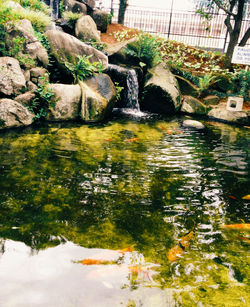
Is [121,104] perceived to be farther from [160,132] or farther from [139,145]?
[139,145]

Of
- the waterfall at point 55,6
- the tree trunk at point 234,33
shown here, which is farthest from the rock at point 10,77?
the tree trunk at point 234,33

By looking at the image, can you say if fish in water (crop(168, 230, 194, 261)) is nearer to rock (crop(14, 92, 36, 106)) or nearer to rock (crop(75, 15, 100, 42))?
rock (crop(14, 92, 36, 106))

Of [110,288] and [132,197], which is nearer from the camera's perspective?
[110,288]

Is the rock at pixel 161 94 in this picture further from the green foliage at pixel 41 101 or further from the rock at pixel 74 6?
the rock at pixel 74 6

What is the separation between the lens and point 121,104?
950 centimetres

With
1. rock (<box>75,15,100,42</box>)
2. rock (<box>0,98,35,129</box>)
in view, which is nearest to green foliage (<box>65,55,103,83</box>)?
rock (<box>0,98,35,129</box>)

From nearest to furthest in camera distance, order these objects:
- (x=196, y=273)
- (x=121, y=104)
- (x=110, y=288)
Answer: (x=110, y=288)
(x=196, y=273)
(x=121, y=104)

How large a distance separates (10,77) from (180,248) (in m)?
5.92

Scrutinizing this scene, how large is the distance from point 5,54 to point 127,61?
14.9ft

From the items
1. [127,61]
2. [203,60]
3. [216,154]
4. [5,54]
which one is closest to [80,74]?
[5,54]

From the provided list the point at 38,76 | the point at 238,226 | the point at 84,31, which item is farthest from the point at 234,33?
the point at 238,226

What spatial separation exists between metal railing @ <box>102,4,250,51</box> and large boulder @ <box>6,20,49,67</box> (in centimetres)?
1213

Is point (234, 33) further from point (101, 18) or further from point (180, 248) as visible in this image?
point (180, 248)

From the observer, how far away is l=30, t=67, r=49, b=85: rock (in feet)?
23.3
